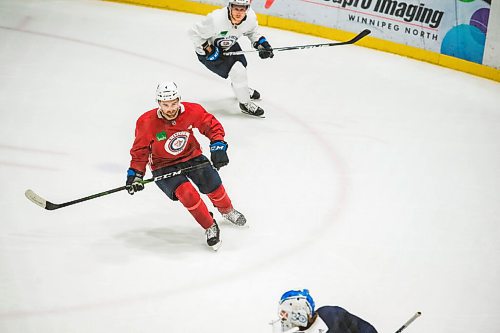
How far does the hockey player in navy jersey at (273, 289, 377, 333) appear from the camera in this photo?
2.78 m

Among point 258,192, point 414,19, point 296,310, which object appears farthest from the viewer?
point 414,19

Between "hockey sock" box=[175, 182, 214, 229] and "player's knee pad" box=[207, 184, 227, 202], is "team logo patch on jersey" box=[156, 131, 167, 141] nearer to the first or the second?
"hockey sock" box=[175, 182, 214, 229]

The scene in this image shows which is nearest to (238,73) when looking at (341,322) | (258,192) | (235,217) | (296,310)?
(258,192)

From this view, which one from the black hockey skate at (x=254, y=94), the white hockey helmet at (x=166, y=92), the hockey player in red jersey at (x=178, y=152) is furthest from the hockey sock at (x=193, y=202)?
the black hockey skate at (x=254, y=94)

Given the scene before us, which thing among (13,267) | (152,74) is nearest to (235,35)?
(152,74)

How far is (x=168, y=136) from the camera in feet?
13.7

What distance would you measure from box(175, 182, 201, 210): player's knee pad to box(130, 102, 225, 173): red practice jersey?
0.19 metres

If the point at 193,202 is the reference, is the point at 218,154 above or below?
above

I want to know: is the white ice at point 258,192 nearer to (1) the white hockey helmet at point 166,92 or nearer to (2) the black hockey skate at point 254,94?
(2) the black hockey skate at point 254,94

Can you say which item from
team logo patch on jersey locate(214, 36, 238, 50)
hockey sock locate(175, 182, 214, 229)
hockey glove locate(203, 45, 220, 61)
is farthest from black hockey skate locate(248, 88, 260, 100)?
hockey sock locate(175, 182, 214, 229)

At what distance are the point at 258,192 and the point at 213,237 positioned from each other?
0.81 metres

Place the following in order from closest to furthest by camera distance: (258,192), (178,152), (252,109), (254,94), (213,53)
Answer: (178,152) → (258,192) → (213,53) → (252,109) → (254,94)

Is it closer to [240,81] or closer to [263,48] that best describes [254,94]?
[240,81]

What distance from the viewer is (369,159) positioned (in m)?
5.52
